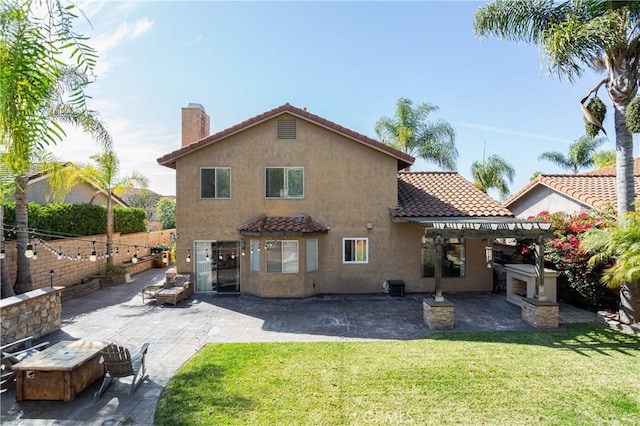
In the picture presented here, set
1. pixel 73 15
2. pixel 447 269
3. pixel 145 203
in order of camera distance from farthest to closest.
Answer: pixel 145 203 → pixel 447 269 → pixel 73 15

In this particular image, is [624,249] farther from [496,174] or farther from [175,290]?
[496,174]

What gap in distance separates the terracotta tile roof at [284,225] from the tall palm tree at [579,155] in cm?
3720

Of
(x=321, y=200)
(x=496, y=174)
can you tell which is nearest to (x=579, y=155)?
(x=496, y=174)

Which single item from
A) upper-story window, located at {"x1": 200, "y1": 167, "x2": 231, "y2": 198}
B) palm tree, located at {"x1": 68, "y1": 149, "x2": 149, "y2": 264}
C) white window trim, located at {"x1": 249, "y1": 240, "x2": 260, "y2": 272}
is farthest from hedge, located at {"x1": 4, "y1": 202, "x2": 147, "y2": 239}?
white window trim, located at {"x1": 249, "y1": 240, "x2": 260, "y2": 272}

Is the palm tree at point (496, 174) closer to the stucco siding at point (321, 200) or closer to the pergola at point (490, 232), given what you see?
the stucco siding at point (321, 200)

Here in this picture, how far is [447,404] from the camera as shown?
682cm

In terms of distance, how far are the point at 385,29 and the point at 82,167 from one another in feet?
58.5

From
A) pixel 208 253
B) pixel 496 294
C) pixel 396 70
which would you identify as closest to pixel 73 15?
pixel 208 253

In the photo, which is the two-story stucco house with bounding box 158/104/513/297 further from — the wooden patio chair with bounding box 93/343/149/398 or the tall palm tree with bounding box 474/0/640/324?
the wooden patio chair with bounding box 93/343/149/398

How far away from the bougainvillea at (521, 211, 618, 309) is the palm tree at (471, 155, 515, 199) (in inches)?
794

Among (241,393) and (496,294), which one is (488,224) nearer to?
(496,294)

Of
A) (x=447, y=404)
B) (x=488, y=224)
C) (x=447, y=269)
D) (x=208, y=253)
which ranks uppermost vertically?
(x=488, y=224)

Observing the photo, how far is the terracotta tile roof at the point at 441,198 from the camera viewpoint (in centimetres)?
1551

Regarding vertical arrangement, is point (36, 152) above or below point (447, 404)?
above
